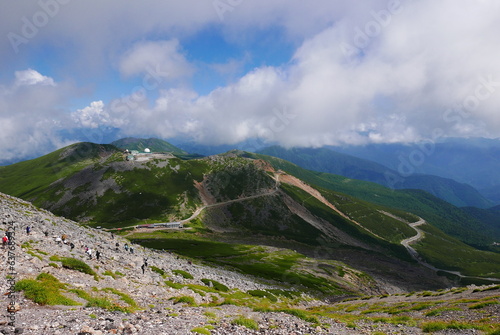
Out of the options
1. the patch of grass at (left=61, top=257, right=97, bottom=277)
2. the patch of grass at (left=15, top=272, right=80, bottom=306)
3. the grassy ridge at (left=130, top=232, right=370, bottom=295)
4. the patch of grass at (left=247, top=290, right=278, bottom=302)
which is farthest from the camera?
the grassy ridge at (left=130, top=232, right=370, bottom=295)

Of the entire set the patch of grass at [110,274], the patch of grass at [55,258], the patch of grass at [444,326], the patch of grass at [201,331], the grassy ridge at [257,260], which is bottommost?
the grassy ridge at [257,260]

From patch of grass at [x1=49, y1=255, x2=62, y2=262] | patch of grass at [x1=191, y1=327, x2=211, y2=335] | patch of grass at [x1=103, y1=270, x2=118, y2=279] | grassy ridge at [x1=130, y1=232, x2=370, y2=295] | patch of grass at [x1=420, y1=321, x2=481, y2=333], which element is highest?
patch of grass at [x1=191, y1=327, x2=211, y2=335]

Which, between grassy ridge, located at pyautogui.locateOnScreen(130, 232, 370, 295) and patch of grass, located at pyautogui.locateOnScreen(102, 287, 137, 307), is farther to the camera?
grassy ridge, located at pyautogui.locateOnScreen(130, 232, 370, 295)

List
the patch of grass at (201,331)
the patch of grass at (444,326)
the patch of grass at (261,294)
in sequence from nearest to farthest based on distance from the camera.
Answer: the patch of grass at (201,331) → the patch of grass at (444,326) → the patch of grass at (261,294)

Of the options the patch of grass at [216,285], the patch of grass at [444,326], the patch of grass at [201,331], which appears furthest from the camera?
the patch of grass at [216,285]

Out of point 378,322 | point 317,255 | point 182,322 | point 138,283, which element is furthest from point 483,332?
point 317,255

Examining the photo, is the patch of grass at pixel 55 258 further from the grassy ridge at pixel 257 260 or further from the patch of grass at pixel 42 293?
the grassy ridge at pixel 257 260

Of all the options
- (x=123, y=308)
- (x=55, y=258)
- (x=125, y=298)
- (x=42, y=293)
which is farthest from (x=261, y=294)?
(x=42, y=293)

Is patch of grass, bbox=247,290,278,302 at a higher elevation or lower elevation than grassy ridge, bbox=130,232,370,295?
higher

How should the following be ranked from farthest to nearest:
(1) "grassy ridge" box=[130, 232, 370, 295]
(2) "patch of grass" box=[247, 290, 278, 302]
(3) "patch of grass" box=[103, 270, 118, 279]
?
1. (1) "grassy ridge" box=[130, 232, 370, 295]
2. (2) "patch of grass" box=[247, 290, 278, 302]
3. (3) "patch of grass" box=[103, 270, 118, 279]

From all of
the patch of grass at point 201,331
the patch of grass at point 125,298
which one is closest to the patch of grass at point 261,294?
the patch of grass at point 125,298

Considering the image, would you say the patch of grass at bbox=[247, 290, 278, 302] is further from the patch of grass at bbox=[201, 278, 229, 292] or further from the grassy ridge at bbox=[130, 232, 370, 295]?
the grassy ridge at bbox=[130, 232, 370, 295]

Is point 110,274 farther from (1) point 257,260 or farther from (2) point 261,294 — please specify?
(1) point 257,260

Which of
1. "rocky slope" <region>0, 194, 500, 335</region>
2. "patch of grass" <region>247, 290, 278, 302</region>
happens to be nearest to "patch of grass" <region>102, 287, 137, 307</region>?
"rocky slope" <region>0, 194, 500, 335</region>
